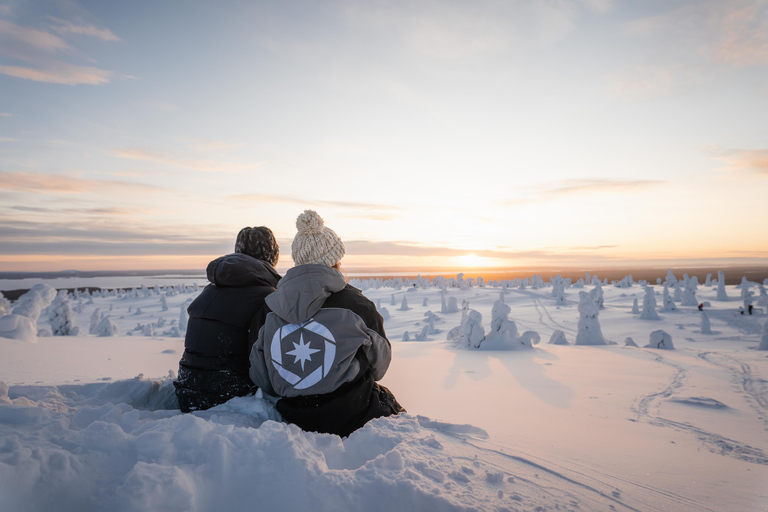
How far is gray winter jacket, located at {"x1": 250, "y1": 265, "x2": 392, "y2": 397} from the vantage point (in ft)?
7.87

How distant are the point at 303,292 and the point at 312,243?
579 millimetres

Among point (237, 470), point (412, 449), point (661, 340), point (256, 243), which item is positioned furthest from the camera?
point (661, 340)

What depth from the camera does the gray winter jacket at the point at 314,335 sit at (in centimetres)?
240

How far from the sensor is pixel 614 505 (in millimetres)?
1992

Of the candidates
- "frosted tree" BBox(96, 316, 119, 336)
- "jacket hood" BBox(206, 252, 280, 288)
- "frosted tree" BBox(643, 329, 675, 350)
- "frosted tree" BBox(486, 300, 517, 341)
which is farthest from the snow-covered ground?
"frosted tree" BBox(96, 316, 119, 336)

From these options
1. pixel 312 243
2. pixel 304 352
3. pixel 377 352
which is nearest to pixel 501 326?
pixel 377 352

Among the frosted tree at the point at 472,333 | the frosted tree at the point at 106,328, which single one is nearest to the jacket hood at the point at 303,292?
the frosted tree at the point at 472,333

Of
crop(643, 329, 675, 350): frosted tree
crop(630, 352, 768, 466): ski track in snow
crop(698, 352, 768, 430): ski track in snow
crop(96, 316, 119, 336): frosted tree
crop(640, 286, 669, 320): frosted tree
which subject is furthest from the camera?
crop(640, 286, 669, 320): frosted tree

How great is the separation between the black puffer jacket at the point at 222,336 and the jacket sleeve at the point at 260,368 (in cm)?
15

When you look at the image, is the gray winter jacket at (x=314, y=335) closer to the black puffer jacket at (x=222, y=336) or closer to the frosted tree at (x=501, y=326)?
the black puffer jacket at (x=222, y=336)

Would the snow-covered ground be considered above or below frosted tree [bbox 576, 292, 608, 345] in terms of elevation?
above

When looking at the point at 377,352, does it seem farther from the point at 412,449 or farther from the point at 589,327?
the point at 589,327

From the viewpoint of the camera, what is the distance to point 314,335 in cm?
241

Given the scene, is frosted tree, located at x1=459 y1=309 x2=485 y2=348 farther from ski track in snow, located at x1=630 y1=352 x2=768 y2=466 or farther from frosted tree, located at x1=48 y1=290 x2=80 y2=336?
frosted tree, located at x1=48 y1=290 x2=80 y2=336
